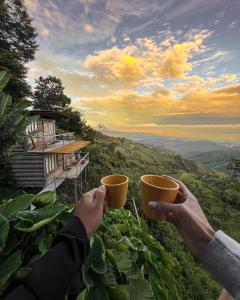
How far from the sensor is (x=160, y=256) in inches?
84.4

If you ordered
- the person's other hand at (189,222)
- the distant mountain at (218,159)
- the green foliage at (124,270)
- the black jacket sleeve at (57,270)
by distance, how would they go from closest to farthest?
the black jacket sleeve at (57,270) → the person's other hand at (189,222) → the green foliage at (124,270) → the distant mountain at (218,159)

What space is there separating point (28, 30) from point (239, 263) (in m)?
18.7

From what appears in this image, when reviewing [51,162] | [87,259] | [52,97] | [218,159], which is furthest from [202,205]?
[218,159]

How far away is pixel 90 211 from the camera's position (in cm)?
107

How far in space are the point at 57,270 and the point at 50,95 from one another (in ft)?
81.4

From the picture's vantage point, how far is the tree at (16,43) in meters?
13.6

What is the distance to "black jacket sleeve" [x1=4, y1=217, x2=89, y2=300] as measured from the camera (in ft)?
2.61

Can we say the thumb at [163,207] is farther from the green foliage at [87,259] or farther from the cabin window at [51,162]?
the cabin window at [51,162]

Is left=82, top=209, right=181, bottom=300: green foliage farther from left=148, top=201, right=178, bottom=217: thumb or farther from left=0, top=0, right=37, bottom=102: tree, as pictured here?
left=0, top=0, right=37, bottom=102: tree

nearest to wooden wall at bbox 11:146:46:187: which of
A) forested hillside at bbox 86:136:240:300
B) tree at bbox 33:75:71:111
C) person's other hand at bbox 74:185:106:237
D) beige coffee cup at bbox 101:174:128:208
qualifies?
forested hillside at bbox 86:136:240:300

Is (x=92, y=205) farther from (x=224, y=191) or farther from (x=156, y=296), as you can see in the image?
(x=224, y=191)

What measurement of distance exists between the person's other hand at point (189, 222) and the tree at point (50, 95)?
23.5 metres

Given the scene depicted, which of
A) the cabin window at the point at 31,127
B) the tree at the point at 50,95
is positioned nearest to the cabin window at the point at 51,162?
the cabin window at the point at 31,127

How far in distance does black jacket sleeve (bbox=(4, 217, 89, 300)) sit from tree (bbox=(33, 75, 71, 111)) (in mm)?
23583
